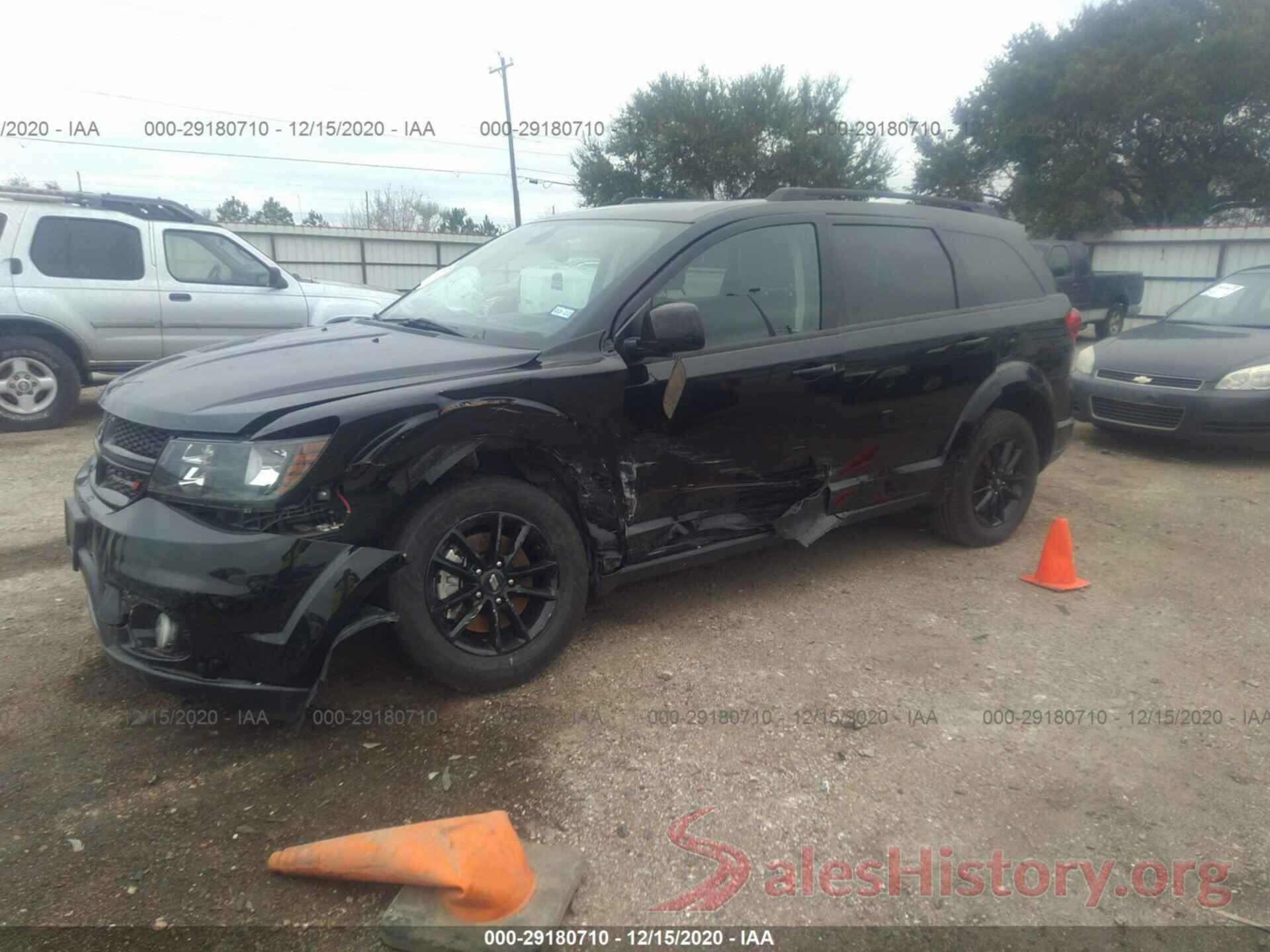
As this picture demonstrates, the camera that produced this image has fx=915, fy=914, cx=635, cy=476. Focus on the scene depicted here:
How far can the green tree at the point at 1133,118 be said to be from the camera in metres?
26.2

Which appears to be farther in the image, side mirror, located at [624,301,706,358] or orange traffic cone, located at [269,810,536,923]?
side mirror, located at [624,301,706,358]

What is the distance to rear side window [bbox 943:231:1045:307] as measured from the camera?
16.2 ft

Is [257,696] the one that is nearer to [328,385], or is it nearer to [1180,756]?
[328,385]

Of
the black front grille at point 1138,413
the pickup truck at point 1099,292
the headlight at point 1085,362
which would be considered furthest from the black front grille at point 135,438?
the pickup truck at point 1099,292

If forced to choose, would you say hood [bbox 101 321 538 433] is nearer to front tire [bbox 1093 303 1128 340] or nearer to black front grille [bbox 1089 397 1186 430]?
black front grille [bbox 1089 397 1186 430]

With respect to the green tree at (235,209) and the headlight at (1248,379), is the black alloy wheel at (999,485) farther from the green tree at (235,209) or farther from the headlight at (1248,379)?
the green tree at (235,209)

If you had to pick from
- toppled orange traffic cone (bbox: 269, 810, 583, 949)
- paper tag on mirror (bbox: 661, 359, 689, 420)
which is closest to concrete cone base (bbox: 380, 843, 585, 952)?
toppled orange traffic cone (bbox: 269, 810, 583, 949)

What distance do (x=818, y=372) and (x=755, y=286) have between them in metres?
0.47

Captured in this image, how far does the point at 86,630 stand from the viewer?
3.78 meters

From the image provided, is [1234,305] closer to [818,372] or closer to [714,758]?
[818,372]

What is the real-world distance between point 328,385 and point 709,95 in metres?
29.7

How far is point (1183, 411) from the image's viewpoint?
749cm

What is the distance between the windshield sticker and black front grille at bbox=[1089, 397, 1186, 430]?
1.93 m

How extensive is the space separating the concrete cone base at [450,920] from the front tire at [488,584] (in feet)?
→ 2.97
